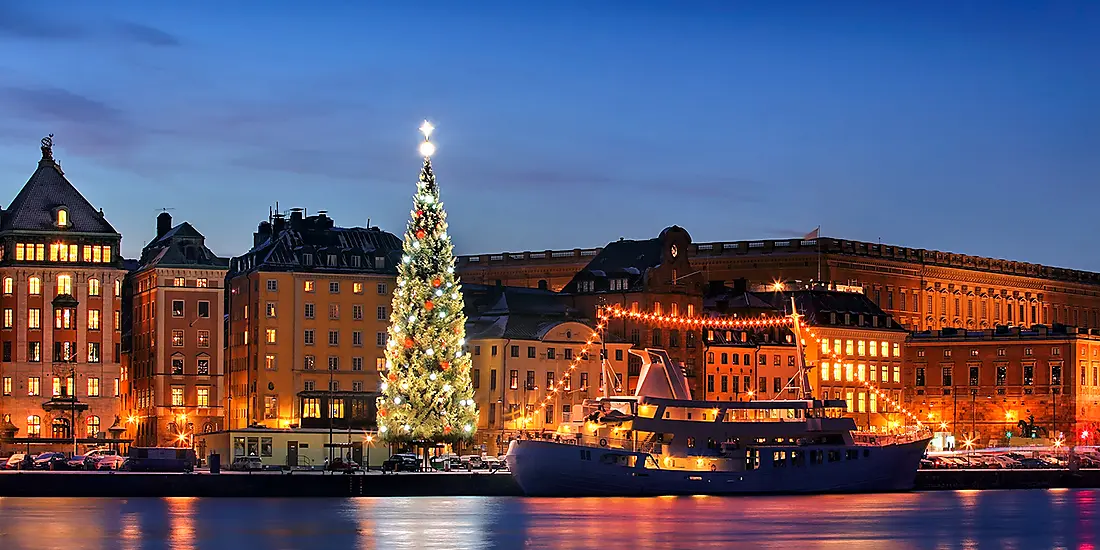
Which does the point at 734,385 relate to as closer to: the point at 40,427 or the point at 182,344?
the point at 182,344

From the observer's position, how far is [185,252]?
7210 inches

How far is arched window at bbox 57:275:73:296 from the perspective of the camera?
178000 mm

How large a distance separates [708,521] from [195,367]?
232 ft

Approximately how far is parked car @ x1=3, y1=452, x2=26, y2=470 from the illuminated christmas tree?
2287 centimetres

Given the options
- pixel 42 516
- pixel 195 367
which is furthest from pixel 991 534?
pixel 195 367

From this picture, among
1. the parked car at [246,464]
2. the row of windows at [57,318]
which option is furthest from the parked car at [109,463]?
the row of windows at [57,318]

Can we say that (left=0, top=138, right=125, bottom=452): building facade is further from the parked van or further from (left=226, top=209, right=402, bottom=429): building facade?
the parked van

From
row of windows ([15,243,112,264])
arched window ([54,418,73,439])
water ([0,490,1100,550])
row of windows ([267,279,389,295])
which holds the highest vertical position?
row of windows ([15,243,112,264])

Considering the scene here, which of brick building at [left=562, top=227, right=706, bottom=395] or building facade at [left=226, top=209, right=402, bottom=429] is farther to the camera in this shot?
brick building at [left=562, top=227, right=706, bottom=395]

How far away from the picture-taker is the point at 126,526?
114m

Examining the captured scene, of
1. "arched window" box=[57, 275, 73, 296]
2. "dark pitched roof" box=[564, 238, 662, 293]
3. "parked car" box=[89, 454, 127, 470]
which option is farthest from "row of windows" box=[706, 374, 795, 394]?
"parked car" box=[89, 454, 127, 470]

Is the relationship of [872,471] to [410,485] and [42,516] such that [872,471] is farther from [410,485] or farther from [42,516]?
[42,516]

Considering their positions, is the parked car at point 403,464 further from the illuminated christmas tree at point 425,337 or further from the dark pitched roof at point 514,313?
the dark pitched roof at point 514,313

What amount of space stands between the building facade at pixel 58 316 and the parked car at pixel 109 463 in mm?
18053
